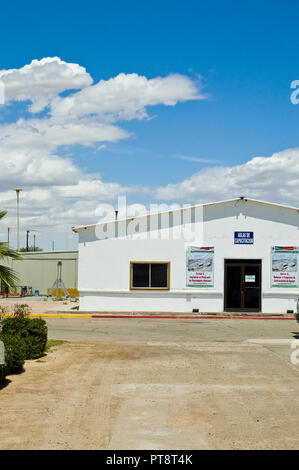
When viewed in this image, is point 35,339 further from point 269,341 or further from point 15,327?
point 269,341

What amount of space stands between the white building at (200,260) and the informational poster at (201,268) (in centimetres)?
5

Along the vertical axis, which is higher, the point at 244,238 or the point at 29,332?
the point at 244,238

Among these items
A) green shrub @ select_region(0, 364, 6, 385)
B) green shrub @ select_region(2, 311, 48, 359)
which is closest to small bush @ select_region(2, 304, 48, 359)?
green shrub @ select_region(2, 311, 48, 359)

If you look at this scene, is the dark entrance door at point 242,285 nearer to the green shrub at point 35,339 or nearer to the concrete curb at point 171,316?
the concrete curb at point 171,316

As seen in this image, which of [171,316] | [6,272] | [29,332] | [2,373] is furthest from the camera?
[171,316]

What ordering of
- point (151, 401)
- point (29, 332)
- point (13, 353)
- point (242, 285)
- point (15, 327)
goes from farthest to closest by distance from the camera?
point (242, 285) < point (29, 332) < point (15, 327) < point (13, 353) < point (151, 401)

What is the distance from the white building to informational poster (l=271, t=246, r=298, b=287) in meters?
0.05

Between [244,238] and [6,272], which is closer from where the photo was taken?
[6,272]

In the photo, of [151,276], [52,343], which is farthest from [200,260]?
[52,343]

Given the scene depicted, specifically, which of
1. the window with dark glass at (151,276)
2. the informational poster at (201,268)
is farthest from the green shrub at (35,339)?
the informational poster at (201,268)

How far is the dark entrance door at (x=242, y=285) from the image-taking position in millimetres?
27891

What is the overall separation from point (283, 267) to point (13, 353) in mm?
18377

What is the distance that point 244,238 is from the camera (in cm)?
2783
